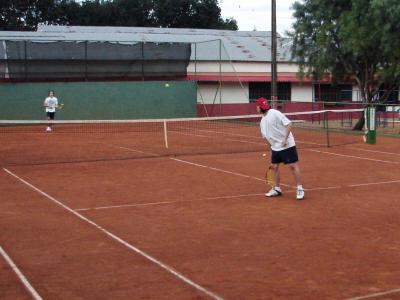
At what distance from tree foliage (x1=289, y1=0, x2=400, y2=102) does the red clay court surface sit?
9.07 metres

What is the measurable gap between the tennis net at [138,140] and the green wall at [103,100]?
1.96 m

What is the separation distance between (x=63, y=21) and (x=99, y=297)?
6494 cm

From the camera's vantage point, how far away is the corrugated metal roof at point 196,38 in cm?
3720

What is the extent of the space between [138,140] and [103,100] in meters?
12.0

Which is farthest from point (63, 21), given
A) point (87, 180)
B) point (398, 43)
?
point (87, 180)

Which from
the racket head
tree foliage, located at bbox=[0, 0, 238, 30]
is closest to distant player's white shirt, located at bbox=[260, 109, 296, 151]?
the racket head

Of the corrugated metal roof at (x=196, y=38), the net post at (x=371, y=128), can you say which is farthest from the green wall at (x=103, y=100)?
the net post at (x=371, y=128)

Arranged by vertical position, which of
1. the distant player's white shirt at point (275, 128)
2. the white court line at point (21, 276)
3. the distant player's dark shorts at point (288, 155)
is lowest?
the white court line at point (21, 276)

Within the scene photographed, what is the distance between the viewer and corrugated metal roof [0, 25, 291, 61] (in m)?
37.2

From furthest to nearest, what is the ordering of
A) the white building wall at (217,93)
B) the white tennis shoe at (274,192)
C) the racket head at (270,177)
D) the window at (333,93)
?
the window at (333,93), the white building wall at (217,93), the racket head at (270,177), the white tennis shoe at (274,192)

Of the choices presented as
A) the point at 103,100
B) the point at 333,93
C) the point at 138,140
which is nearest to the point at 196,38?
the point at 333,93

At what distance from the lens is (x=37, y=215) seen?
8.65m

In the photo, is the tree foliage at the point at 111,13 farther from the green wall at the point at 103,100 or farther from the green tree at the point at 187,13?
the green wall at the point at 103,100

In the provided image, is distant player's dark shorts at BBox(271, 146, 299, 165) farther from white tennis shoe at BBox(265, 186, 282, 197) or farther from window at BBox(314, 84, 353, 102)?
window at BBox(314, 84, 353, 102)
